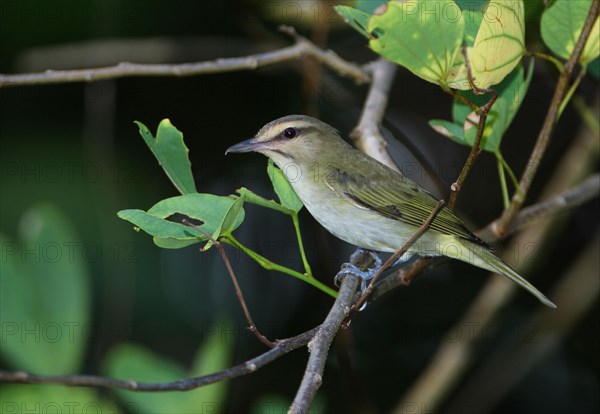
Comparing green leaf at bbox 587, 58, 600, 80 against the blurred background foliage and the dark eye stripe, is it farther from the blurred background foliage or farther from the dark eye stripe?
the dark eye stripe

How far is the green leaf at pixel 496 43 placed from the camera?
1927mm

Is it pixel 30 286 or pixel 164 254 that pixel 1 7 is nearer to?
pixel 164 254

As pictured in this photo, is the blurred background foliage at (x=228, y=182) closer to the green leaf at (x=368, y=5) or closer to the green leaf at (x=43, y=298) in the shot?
the green leaf at (x=368, y=5)

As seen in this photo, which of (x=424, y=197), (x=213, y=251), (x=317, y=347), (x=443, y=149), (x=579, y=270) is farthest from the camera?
(x=443, y=149)

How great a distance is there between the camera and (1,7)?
13.3 feet

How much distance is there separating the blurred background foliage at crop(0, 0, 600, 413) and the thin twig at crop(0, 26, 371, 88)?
0.34 m

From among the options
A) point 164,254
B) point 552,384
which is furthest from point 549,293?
point 164,254

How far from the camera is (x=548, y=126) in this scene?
2443 mm

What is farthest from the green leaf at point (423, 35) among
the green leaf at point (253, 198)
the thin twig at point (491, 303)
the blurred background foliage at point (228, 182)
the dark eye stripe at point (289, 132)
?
the thin twig at point (491, 303)

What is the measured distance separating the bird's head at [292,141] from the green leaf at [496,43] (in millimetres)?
1236

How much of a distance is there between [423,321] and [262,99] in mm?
1520

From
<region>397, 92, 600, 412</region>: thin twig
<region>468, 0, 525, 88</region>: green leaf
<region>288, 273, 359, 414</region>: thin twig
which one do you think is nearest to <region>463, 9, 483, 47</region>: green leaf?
<region>468, 0, 525, 88</region>: green leaf

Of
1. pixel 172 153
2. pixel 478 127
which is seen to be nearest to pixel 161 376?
pixel 172 153

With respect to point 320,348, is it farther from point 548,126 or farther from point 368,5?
point 368,5
